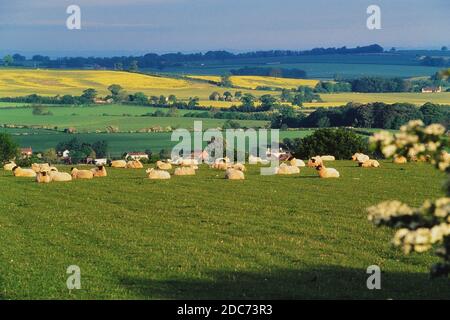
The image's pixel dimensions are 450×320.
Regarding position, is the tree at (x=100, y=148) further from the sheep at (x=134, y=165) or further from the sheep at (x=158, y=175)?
the sheep at (x=158, y=175)

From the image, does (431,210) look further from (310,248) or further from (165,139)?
(165,139)

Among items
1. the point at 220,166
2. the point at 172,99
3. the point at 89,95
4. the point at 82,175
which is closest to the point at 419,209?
the point at 82,175

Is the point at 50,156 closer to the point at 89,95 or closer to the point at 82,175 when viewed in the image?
the point at 82,175

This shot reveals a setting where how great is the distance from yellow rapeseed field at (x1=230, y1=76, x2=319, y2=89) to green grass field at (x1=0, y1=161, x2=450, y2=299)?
13882cm

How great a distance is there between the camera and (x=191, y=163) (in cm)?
4109

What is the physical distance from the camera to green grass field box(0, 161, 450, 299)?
1359cm

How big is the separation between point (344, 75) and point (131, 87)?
5750cm

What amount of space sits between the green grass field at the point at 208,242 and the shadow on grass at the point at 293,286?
0.02 m

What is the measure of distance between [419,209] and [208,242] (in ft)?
32.7

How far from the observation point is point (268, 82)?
17512 cm

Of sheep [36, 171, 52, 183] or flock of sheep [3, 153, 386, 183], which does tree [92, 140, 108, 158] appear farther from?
sheep [36, 171, 52, 183]

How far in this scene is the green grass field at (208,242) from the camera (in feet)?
44.6

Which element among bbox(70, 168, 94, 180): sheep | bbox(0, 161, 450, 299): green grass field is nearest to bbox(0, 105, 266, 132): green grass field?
bbox(70, 168, 94, 180): sheep

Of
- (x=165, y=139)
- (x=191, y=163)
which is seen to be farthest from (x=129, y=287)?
(x=165, y=139)
